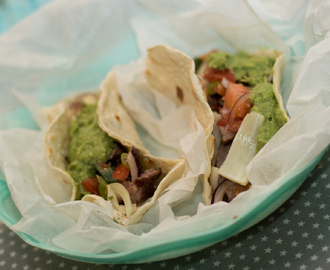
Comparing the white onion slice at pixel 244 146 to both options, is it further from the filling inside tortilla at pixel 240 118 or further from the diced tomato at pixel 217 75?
the diced tomato at pixel 217 75

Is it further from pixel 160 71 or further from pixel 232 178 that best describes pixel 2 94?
pixel 232 178

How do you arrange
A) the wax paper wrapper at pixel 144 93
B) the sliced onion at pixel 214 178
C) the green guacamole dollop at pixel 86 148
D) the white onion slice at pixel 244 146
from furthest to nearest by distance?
the green guacamole dollop at pixel 86 148 < the sliced onion at pixel 214 178 < the white onion slice at pixel 244 146 < the wax paper wrapper at pixel 144 93

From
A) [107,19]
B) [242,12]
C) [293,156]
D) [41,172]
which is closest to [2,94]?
[41,172]

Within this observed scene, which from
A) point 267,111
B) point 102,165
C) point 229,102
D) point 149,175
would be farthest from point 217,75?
point 102,165

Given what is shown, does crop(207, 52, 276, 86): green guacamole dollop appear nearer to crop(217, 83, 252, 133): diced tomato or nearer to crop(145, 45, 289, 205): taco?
crop(145, 45, 289, 205): taco

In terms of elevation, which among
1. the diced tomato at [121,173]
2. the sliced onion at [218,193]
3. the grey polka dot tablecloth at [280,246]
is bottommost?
the grey polka dot tablecloth at [280,246]

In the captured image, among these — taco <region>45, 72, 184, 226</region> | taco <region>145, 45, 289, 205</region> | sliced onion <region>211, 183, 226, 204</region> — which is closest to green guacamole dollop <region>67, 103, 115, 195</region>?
taco <region>45, 72, 184, 226</region>

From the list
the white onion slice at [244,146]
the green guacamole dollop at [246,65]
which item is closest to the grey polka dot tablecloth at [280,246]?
the white onion slice at [244,146]
